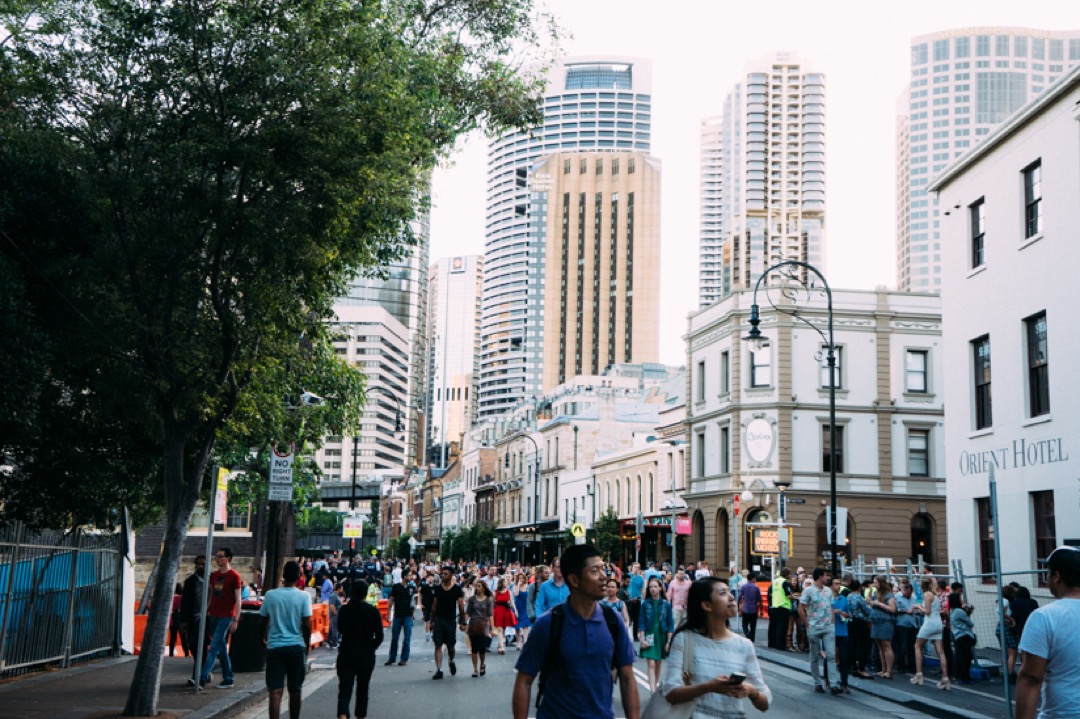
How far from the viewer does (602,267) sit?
18562 cm

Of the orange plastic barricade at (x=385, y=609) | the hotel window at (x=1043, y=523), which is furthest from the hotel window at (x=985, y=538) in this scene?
the orange plastic barricade at (x=385, y=609)

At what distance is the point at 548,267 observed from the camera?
188 m

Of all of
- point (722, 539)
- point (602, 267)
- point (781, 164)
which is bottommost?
point (722, 539)

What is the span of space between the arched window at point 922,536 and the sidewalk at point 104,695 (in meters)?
36.6

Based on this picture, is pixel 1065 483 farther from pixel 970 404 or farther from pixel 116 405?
pixel 116 405

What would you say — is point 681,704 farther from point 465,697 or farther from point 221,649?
point 221,649

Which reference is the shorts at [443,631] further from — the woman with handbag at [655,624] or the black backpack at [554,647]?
the black backpack at [554,647]

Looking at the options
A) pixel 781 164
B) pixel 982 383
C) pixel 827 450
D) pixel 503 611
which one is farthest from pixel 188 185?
pixel 781 164

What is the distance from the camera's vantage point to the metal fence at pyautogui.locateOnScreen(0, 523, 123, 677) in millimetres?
15922

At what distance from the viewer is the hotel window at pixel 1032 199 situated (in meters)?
22.7

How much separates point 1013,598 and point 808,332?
109ft

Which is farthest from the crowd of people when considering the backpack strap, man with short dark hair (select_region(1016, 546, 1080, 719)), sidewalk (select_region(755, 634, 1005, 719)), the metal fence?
the metal fence

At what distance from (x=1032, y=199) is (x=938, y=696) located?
11310mm

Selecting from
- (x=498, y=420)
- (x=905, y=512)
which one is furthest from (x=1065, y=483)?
(x=498, y=420)
